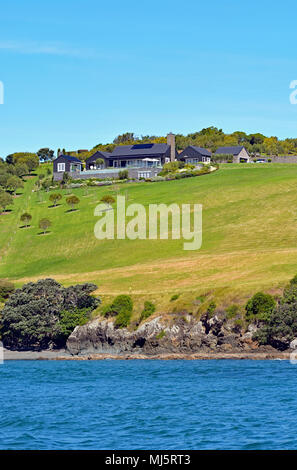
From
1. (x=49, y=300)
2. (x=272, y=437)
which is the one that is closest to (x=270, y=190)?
(x=49, y=300)

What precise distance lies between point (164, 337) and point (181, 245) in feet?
131

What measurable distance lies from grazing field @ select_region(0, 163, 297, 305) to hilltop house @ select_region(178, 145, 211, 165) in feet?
83.8

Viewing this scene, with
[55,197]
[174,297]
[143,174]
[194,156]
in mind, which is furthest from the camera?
[194,156]

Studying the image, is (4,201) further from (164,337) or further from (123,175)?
(164,337)

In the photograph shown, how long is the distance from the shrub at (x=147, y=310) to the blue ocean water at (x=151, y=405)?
25.5ft

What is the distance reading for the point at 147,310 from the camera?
74.4 meters

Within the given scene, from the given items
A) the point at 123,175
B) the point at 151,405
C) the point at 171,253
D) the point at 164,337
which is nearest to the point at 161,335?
the point at 164,337

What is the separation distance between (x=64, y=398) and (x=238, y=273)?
1510 inches

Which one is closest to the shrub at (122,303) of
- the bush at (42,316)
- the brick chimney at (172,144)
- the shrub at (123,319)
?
the shrub at (123,319)

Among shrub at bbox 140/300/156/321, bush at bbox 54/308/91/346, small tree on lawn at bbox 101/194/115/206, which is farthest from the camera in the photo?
small tree on lawn at bbox 101/194/115/206

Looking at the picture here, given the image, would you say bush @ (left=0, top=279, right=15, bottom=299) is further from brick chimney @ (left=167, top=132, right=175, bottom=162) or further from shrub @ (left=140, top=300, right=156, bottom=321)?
brick chimney @ (left=167, top=132, right=175, bottom=162)

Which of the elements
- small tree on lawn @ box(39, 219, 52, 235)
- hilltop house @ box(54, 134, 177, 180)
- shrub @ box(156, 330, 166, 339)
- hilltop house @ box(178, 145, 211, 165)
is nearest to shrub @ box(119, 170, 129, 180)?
hilltop house @ box(54, 134, 177, 180)

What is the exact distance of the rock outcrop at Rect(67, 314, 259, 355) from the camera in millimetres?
68688

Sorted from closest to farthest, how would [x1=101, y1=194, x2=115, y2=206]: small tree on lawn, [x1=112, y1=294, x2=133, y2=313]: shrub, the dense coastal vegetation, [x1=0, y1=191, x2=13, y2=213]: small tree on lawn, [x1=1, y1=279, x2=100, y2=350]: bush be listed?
the dense coastal vegetation, [x1=112, y1=294, x2=133, y2=313]: shrub, [x1=1, y1=279, x2=100, y2=350]: bush, [x1=101, y1=194, x2=115, y2=206]: small tree on lawn, [x1=0, y1=191, x2=13, y2=213]: small tree on lawn
